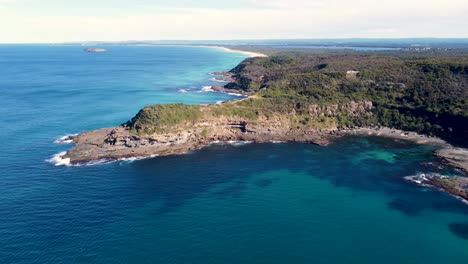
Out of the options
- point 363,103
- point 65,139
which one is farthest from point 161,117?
point 363,103

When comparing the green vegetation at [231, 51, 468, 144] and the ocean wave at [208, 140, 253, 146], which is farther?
the green vegetation at [231, 51, 468, 144]

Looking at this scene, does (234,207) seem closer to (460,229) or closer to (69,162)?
(460,229)

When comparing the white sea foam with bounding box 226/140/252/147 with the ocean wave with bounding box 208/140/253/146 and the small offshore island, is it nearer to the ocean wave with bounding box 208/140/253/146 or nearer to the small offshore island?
the ocean wave with bounding box 208/140/253/146

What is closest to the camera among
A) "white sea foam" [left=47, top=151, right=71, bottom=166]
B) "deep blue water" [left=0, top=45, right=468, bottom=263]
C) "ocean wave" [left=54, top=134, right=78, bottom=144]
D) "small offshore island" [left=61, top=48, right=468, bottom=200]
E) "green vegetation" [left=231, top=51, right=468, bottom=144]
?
"deep blue water" [left=0, top=45, right=468, bottom=263]

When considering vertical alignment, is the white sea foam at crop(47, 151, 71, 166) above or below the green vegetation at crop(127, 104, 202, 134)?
below

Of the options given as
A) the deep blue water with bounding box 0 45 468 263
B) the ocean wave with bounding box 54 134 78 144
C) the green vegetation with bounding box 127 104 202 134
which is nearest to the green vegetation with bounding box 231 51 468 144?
the deep blue water with bounding box 0 45 468 263

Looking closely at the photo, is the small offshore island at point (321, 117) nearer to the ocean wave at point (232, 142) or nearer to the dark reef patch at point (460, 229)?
the ocean wave at point (232, 142)
